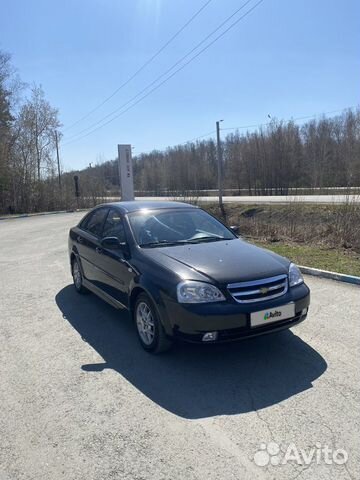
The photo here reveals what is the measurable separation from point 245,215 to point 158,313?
16.0 meters

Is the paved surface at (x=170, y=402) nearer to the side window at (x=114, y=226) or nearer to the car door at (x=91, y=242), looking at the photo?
the car door at (x=91, y=242)

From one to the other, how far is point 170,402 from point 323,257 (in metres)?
6.26

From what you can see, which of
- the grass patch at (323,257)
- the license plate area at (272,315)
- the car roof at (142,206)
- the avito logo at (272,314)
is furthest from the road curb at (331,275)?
the avito logo at (272,314)

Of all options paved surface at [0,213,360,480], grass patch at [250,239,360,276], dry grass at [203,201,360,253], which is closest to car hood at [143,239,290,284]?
paved surface at [0,213,360,480]

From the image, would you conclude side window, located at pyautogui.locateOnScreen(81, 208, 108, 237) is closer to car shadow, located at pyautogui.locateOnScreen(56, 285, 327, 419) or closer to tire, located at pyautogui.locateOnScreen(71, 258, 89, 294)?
tire, located at pyautogui.locateOnScreen(71, 258, 89, 294)

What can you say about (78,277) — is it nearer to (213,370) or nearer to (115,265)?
(115,265)

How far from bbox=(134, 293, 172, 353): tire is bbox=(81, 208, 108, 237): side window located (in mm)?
1875

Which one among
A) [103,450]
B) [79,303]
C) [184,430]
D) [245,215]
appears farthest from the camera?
[245,215]

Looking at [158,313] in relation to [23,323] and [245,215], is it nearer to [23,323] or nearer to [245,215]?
[23,323]

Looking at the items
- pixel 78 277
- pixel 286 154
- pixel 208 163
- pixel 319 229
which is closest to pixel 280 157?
pixel 286 154

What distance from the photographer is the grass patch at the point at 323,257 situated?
24.3ft

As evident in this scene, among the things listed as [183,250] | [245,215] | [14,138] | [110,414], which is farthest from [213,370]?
[14,138]

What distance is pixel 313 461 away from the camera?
2.47 metres

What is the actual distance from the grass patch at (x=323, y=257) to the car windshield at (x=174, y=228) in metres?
3.17
